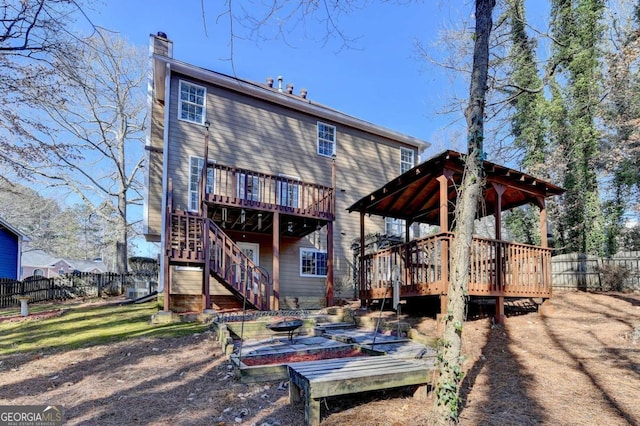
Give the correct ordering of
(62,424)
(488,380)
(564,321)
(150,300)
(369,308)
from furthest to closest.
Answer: (150,300), (369,308), (564,321), (488,380), (62,424)

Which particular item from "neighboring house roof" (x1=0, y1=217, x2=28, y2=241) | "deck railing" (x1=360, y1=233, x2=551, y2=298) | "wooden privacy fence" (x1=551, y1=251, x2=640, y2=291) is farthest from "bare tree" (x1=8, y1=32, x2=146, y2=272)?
"wooden privacy fence" (x1=551, y1=251, x2=640, y2=291)

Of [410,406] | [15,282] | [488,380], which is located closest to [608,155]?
[488,380]

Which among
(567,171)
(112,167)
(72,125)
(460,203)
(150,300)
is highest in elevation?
(72,125)

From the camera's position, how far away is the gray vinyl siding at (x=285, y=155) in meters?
12.5

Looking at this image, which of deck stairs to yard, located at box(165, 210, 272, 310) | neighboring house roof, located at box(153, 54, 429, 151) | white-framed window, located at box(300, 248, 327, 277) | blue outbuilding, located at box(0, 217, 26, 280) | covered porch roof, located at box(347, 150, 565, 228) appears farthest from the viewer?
blue outbuilding, located at box(0, 217, 26, 280)

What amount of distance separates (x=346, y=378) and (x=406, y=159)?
595 inches

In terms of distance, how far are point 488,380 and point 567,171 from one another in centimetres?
1543

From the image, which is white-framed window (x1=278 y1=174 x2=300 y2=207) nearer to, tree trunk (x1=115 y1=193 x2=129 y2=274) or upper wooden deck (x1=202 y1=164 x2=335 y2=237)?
upper wooden deck (x1=202 y1=164 x2=335 y2=237)

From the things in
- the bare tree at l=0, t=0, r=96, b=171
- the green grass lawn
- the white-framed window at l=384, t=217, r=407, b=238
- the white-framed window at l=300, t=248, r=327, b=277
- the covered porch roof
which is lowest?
the green grass lawn

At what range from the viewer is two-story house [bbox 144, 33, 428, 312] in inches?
412

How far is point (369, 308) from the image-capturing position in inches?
410

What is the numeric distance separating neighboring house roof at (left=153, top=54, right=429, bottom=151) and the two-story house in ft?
0.14

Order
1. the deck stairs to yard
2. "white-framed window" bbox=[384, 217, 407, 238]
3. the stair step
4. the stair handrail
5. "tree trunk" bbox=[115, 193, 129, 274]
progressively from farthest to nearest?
1. "tree trunk" bbox=[115, 193, 129, 274]
2. "white-framed window" bbox=[384, 217, 407, 238]
3. the stair step
4. the stair handrail
5. the deck stairs to yard

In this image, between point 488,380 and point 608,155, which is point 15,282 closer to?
point 488,380
